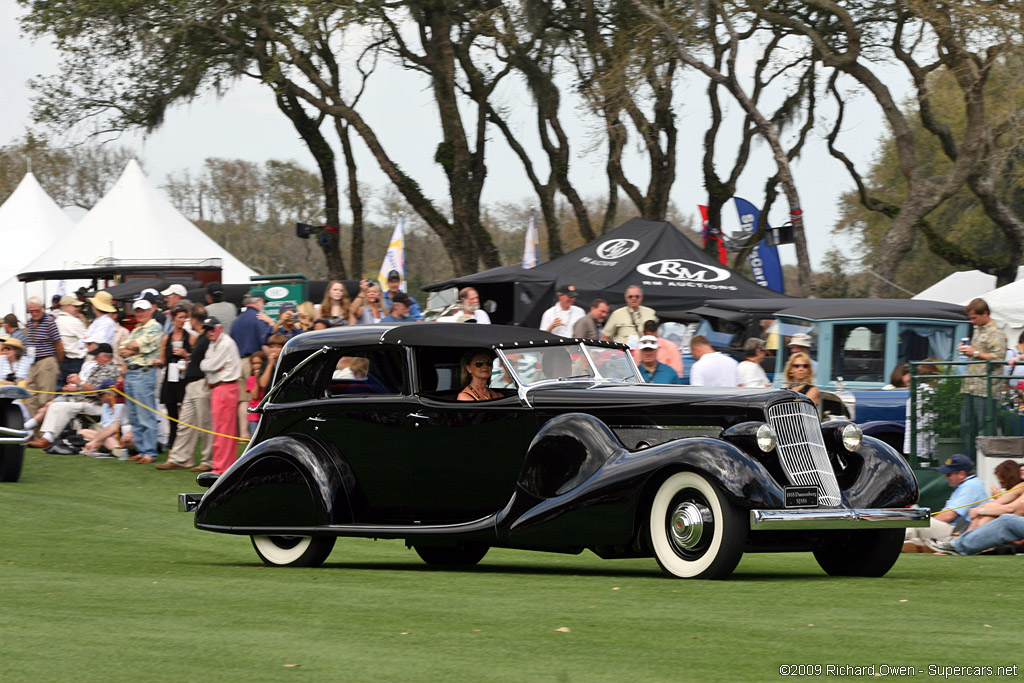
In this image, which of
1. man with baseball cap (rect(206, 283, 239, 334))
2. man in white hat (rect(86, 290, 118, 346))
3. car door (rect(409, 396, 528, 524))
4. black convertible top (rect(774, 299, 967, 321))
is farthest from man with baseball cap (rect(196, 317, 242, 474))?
car door (rect(409, 396, 528, 524))

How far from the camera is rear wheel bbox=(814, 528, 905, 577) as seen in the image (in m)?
9.04

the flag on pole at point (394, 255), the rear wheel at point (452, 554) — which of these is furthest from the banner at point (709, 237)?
the rear wheel at point (452, 554)

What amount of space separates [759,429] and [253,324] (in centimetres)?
1154

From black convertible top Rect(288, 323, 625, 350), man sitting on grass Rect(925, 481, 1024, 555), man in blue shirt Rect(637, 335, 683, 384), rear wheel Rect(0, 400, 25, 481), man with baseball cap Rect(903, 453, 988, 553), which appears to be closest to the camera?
black convertible top Rect(288, 323, 625, 350)

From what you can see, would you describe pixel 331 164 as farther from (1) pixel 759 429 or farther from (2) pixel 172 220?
(1) pixel 759 429

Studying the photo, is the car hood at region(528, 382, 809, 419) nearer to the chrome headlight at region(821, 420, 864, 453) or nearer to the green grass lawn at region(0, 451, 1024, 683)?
the chrome headlight at region(821, 420, 864, 453)

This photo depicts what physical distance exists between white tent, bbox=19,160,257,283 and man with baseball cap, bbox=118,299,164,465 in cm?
1844

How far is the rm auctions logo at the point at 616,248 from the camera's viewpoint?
24078 mm

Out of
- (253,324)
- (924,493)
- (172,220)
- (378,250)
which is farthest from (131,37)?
(378,250)

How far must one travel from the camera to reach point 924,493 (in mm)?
13492

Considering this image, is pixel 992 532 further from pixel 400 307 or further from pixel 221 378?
pixel 221 378

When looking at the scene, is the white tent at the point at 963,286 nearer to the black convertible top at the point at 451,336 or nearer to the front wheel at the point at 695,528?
the black convertible top at the point at 451,336

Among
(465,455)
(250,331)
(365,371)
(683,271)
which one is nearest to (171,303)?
(250,331)

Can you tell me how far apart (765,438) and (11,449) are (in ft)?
34.8
